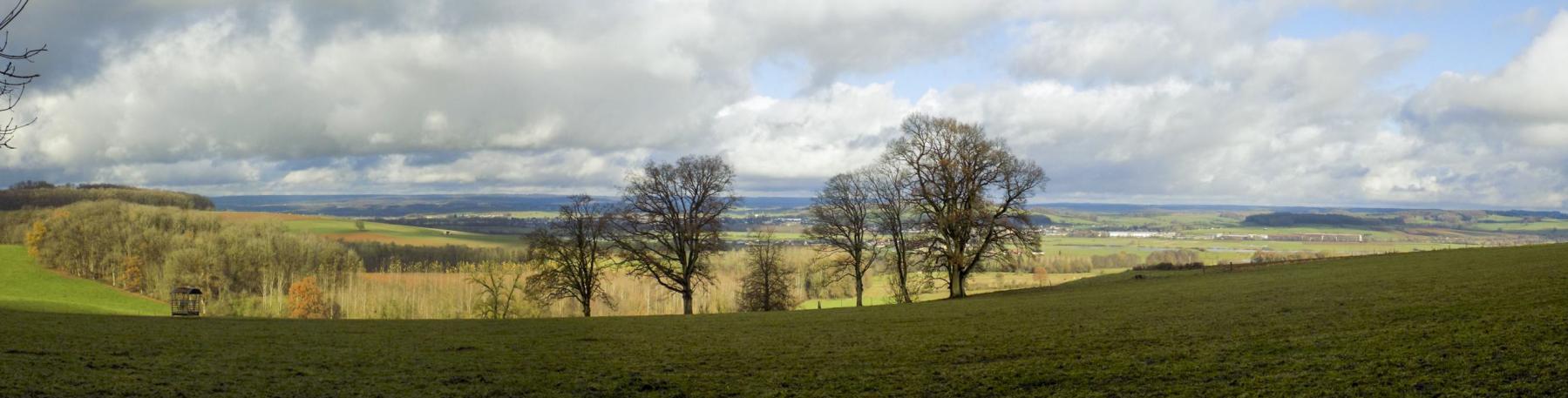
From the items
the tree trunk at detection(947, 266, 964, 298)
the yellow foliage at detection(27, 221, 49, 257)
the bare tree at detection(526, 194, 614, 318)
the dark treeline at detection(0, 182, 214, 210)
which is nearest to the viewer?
the tree trunk at detection(947, 266, 964, 298)

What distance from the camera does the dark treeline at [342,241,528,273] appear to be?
12232cm

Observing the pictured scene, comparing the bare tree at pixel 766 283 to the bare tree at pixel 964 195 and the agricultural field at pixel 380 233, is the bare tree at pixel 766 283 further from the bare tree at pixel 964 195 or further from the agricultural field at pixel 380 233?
the agricultural field at pixel 380 233

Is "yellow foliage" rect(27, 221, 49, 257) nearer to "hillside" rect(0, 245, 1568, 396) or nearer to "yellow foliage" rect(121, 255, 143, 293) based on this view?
"yellow foliage" rect(121, 255, 143, 293)

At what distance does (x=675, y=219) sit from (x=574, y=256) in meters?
7.16

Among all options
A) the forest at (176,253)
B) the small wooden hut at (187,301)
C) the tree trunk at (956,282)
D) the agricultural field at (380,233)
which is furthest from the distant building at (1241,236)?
the small wooden hut at (187,301)

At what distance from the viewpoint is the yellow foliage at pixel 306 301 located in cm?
9056

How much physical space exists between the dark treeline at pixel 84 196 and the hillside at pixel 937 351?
141 meters

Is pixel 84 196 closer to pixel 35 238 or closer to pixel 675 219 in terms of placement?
pixel 35 238

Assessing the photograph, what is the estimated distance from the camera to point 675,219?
1725 inches

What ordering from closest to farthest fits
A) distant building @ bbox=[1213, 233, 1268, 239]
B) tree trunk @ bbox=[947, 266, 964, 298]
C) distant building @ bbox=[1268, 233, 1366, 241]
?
tree trunk @ bbox=[947, 266, 964, 298] → distant building @ bbox=[1268, 233, 1366, 241] → distant building @ bbox=[1213, 233, 1268, 239]

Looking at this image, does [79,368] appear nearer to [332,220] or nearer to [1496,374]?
[1496,374]

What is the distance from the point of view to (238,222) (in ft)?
390

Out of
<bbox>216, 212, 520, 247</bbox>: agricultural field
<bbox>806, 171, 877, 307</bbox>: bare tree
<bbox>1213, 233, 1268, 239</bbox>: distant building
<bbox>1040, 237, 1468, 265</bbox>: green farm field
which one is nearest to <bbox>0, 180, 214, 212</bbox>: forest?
<bbox>216, 212, 520, 247</bbox>: agricultural field

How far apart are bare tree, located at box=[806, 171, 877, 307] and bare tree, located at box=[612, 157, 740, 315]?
6.65m
